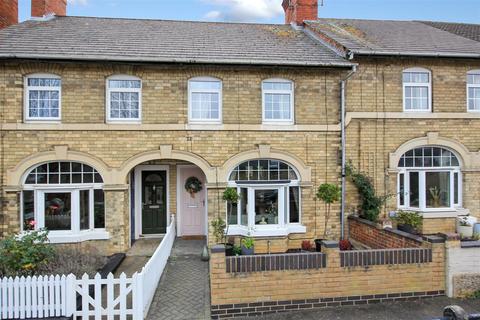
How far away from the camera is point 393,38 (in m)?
12.5

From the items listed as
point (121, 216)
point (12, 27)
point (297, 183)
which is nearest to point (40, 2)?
point (12, 27)

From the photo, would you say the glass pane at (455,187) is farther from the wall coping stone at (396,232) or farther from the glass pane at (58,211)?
the glass pane at (58,211)

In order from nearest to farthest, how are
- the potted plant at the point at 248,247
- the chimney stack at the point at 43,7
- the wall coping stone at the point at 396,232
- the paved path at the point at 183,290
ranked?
1. the paved path at the point at 183,290
2. the wall coping stone at the point at 396,232
3. the potted plant at the point at 248,247
4. the chimney stack at the point at 43,7

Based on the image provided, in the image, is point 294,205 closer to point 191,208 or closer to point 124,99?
Answer: point 191,208

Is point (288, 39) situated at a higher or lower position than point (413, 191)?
higher

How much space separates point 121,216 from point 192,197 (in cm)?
284

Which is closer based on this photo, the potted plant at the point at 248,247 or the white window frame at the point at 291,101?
the potted plant at the point at 248,247

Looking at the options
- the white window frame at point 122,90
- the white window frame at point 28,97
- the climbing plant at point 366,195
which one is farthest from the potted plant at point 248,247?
the white window frame at point 28,97

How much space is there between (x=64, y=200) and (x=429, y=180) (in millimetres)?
11766

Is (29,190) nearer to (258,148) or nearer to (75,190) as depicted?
(75,190)

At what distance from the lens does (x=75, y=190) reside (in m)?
9.85

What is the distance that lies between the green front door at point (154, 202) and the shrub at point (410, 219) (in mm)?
7941

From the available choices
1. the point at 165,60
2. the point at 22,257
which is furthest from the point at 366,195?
the point at 22,257

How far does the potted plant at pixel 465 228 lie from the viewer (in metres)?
10.6
